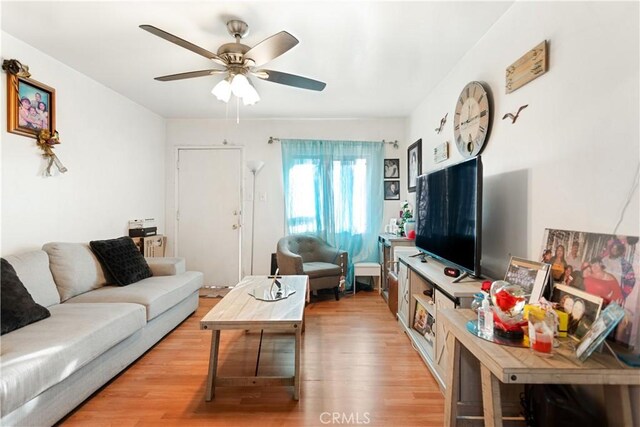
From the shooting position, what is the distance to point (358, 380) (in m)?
2.03

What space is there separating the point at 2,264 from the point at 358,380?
2.40 metres

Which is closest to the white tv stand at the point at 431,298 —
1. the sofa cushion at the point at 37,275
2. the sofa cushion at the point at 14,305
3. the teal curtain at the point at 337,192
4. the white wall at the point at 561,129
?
the white wall at the point at 561,129

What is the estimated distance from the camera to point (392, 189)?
171 inches

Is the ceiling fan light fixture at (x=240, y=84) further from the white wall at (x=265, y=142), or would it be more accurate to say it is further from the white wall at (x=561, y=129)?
the white wall at (x=265, y=142)

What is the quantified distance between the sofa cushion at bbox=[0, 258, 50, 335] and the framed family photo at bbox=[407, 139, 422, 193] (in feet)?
11.5

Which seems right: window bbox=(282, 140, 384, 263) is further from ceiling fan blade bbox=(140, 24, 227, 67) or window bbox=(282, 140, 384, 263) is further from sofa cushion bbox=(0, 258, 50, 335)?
sofa cushion bbox=(0, 258, 50, 335)

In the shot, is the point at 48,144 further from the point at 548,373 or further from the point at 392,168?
the point at 392,168

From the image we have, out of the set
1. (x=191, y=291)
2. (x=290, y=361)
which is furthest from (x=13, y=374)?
(x=191, y=291)

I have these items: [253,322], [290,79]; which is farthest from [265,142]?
[253,322]

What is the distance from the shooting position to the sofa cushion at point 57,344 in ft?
4.38

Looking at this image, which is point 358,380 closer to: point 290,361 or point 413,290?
point 290,361

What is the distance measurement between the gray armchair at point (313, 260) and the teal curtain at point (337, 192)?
0.23 meters

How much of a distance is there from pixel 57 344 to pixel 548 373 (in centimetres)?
220

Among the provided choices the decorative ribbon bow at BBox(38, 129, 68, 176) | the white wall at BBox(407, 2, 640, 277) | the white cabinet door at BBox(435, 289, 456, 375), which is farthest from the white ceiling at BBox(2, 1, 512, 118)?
the white cabinet door at BBox(435, 289, 456, 375)
